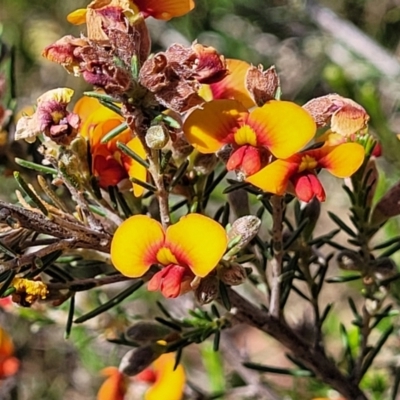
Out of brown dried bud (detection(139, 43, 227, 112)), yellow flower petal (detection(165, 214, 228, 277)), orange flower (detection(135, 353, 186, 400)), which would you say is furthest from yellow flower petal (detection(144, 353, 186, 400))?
brown dried bud (detection(139, 43, 227, 112))

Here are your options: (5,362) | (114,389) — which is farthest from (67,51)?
(5,362)

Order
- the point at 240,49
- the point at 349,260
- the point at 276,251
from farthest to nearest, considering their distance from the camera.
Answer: the point at 240,49, the point at 349,260, the point at 276,251

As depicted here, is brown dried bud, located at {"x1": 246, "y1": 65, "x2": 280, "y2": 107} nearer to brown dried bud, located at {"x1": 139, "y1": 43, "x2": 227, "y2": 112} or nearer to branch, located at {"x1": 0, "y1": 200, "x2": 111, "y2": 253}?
brown dried bud, located at {"x1": 139, "y1": 43, "x2": 227, "y2": 112}

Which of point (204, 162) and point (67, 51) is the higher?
point (67, 51)

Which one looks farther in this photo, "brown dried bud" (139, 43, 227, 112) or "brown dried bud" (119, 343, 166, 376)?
"brown dried bud" (119, 343, 166, 376)

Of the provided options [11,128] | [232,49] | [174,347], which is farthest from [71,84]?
[174,347]

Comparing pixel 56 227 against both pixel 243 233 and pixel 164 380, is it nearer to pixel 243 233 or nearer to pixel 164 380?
pixel 243 233
